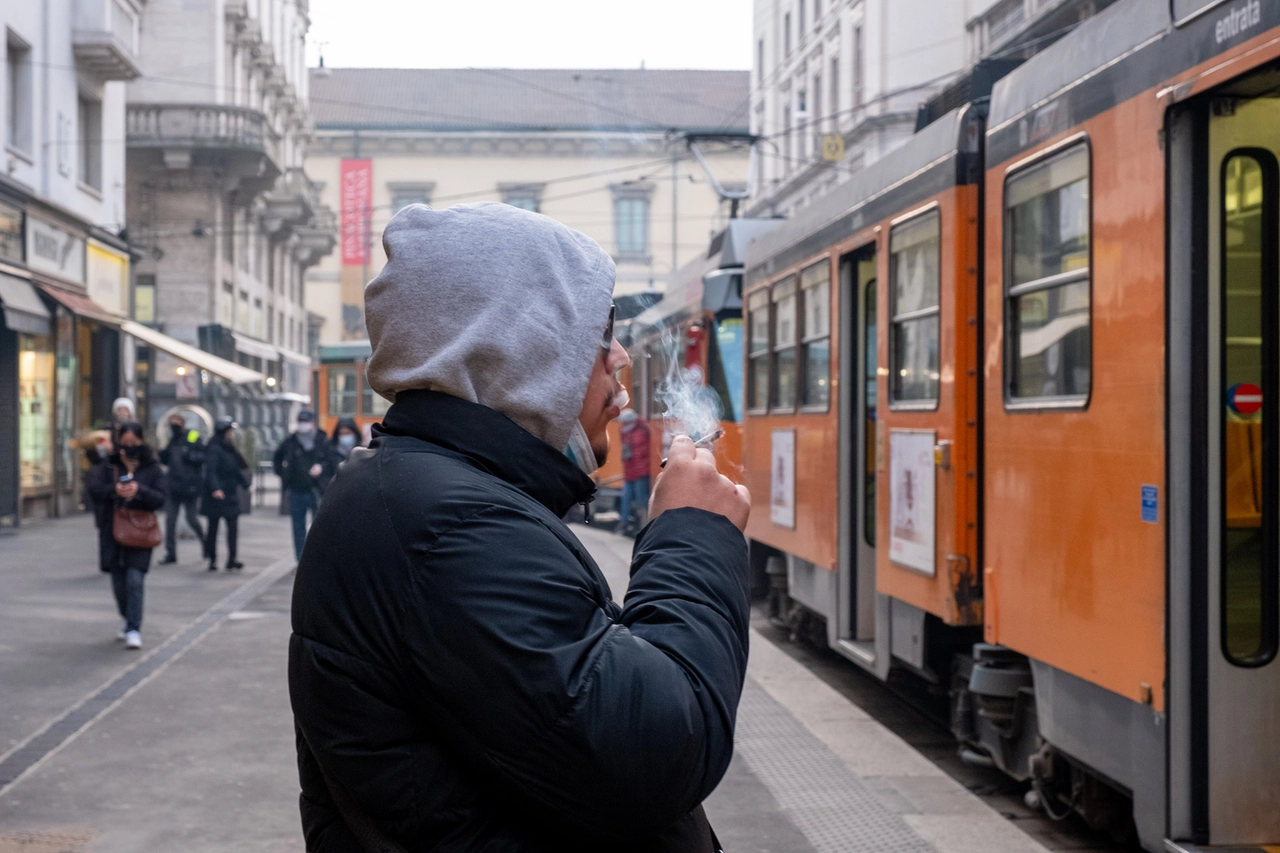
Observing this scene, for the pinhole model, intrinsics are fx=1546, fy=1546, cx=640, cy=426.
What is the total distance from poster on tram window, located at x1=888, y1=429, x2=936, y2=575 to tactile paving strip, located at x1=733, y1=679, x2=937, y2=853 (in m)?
0.96

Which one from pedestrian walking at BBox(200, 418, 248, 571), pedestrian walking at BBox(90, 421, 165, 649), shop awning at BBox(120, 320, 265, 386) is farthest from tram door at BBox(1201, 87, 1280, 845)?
shop awning at BBox(120, 320, 265, 386)

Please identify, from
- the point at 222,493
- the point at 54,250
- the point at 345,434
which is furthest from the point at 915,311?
the point at 54,250

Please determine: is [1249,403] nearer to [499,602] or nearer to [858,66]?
[499,602]

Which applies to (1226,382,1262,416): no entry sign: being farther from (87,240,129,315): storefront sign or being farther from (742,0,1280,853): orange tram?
(87,240,129,315): storefront sign

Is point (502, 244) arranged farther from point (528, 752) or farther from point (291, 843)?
point (291, 843)

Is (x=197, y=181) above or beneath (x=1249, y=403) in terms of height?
above

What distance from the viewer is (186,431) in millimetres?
16984

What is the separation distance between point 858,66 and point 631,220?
83.6ft

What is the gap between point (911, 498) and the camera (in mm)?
7203

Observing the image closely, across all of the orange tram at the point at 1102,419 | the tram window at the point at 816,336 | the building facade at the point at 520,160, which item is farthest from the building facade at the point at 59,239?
the building facade at the point at 520,160

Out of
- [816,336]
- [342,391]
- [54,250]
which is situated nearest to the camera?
[816,336]

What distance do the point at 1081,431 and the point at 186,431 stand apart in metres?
13.5

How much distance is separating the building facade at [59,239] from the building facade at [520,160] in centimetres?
3280

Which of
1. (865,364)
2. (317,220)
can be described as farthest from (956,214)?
(317,220)
